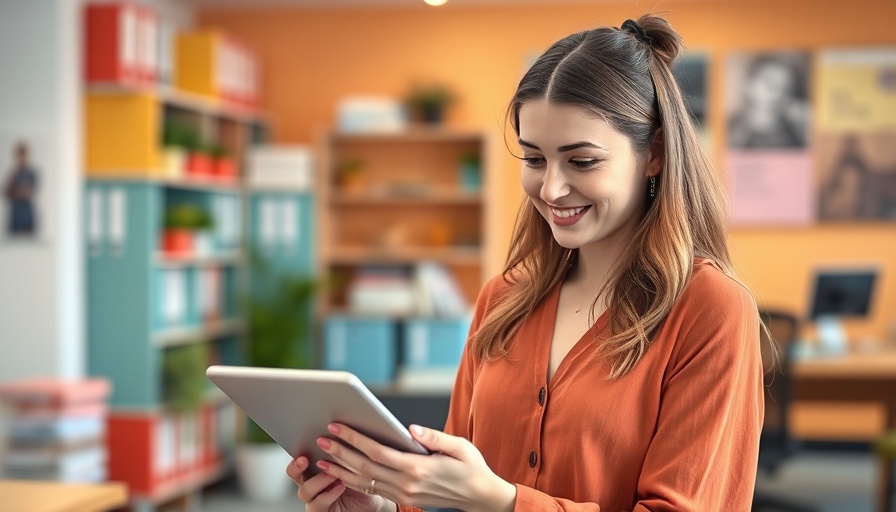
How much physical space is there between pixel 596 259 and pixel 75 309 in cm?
→ 399

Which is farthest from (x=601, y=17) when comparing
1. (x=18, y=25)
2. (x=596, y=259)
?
(x=596, y=259)

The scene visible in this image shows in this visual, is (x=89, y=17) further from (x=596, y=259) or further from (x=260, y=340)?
(x=596, y=259)

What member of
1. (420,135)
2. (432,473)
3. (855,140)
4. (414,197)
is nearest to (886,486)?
(855,140)

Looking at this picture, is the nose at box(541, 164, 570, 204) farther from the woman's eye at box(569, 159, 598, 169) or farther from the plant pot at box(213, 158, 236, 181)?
the plant pot at box(213, 158, 236, 181)

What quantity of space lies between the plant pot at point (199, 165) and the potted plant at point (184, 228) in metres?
0.18

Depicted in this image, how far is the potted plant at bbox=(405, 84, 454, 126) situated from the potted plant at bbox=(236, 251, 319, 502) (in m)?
1.25

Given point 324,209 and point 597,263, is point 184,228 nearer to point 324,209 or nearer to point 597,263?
point 324,209

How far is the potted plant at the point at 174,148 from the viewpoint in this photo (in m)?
5.31

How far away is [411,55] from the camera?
22.5ft

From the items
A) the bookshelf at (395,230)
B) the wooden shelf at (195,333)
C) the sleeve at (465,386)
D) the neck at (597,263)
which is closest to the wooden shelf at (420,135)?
the bookshelf at (395,230)

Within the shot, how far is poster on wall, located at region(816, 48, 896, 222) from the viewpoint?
6492 mm

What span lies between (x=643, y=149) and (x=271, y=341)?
457cm

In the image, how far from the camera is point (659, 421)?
1438 millimetres

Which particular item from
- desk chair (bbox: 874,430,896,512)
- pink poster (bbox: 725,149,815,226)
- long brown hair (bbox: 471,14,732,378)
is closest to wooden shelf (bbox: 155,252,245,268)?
pink poster (bbox: 725,149,815,226)
